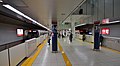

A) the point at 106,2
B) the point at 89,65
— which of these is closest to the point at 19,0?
the point at 89,65

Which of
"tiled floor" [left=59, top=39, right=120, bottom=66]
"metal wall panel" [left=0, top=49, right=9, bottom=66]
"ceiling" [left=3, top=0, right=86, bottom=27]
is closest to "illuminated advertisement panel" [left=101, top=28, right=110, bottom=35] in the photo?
"tiled floor" [left=59, top=39, right=120, bottom=66]

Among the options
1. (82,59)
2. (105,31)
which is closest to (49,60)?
(82,59)

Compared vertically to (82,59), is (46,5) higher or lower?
higher

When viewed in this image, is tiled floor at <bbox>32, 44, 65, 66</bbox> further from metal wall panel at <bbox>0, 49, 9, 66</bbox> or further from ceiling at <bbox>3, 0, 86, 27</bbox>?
ceiling at <bbox>3, 0, 86, 27</bbox>

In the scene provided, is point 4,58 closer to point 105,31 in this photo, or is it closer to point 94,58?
point 94,58

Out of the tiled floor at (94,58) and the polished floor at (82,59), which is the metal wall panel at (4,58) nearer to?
the polished floor at (82,59)

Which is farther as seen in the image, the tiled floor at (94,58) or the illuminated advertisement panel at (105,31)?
the illuminated advertisement panel at (105,31)

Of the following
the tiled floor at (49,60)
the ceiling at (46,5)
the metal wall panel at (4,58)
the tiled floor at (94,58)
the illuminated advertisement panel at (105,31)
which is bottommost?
the tiled floor at (49,60)

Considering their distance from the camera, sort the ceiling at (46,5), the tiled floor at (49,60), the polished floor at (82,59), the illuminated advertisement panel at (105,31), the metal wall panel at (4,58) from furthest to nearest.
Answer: the illuminated advertisement panel at (105,31) → the polished floor at (82,59) → the tiled floor at (49,60) → the ceiling at (46,5) → the metal wall panel at (4,58)

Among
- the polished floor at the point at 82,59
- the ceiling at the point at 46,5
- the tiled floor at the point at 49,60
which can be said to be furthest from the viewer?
the polished floor at the point at 82,59

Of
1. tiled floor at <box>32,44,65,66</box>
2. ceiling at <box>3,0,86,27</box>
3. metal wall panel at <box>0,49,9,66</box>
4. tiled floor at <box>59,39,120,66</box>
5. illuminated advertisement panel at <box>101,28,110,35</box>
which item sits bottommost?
tiled floor at <box>32,44,65,66</box>

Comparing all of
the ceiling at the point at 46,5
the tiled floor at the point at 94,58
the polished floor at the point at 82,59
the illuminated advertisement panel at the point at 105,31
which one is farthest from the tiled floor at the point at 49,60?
the illuminated advertisement panel at the point at 105,31

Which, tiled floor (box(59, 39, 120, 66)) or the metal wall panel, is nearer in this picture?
the metal wall panel

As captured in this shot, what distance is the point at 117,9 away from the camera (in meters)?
10.3
